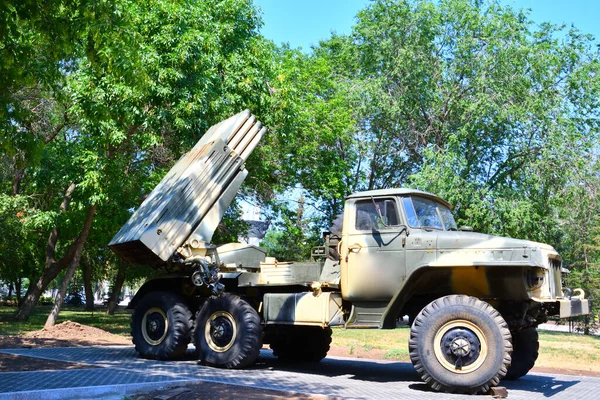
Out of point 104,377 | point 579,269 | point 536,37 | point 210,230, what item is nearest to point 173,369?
point 104,377

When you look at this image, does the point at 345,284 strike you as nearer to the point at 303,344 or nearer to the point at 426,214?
the point at 426,214

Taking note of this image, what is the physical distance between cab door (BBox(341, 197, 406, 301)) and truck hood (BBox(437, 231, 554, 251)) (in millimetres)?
673

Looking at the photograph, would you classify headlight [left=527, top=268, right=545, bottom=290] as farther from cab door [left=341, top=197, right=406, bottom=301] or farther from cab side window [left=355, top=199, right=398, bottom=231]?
cab side window [left=355, top=199, right=398, bottom=231]

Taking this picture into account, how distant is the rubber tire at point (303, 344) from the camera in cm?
1348

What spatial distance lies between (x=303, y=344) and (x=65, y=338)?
6.50 meters

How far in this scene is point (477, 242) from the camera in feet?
32.4

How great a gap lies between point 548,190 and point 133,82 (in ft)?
65.4

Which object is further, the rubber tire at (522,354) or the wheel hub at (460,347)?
the rubber tire at (522,354)

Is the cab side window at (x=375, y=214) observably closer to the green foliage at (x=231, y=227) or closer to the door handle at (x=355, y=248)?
the door handle at (x=355, y=248)

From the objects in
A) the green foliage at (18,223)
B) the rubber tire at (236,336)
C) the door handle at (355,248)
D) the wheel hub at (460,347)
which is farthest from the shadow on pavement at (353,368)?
the green foliage at (18,223)

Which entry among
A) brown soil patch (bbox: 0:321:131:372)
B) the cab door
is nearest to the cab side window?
the cab door

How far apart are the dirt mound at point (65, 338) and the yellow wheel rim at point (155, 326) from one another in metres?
2.91

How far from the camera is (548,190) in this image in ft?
86.1

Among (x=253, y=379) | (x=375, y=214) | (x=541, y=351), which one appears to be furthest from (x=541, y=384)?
(x=541, y=351)
